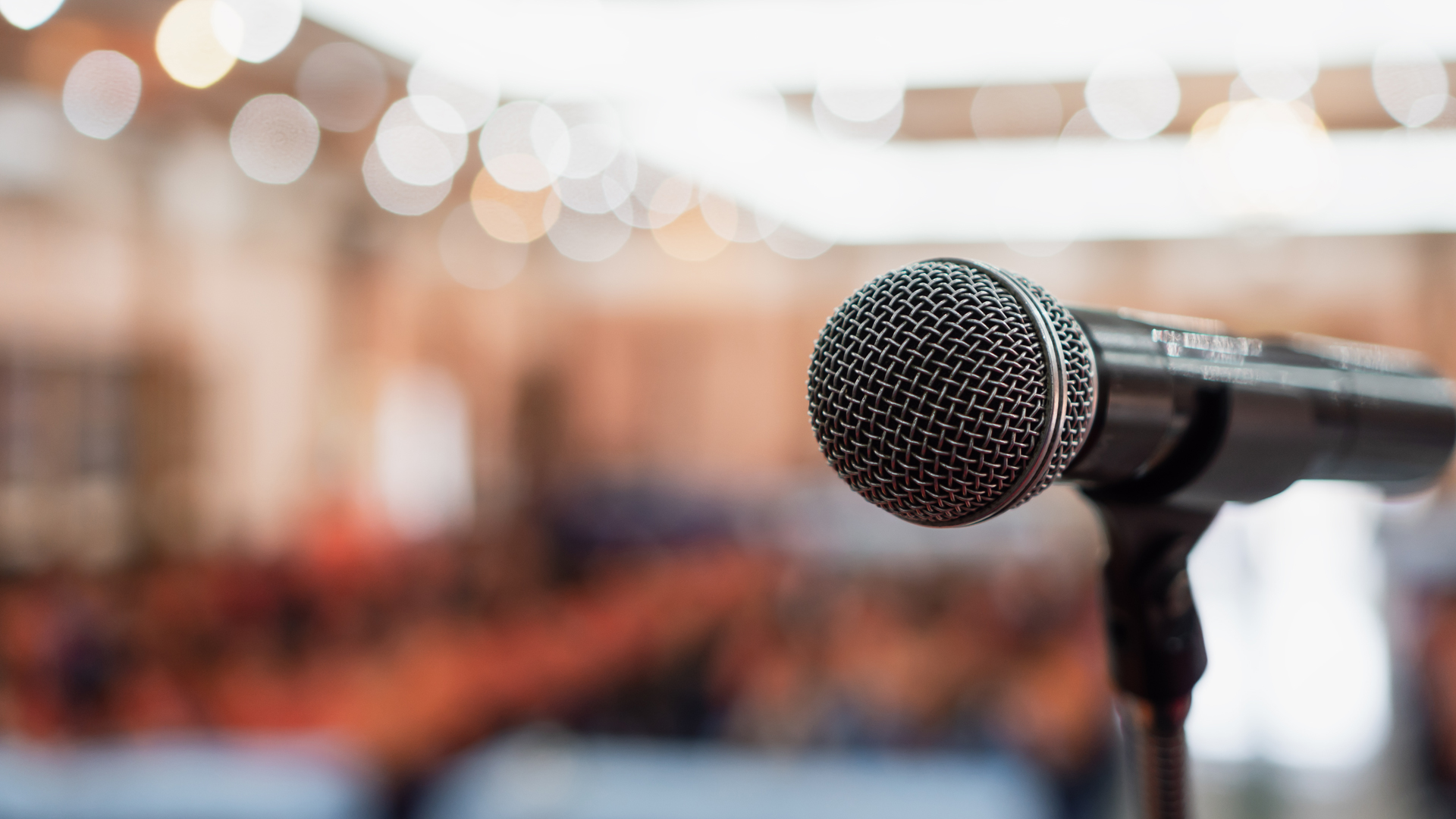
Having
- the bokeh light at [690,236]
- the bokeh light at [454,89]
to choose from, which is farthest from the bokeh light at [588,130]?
the bokeh light at [690,236]

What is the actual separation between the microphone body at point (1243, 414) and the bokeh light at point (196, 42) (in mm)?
3986

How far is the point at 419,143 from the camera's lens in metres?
5.94

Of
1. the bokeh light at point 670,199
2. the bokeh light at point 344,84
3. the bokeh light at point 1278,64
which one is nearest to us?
the bokeh light at point 344,84

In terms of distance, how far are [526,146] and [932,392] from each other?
5.62m

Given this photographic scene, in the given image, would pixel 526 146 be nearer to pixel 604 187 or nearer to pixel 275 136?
pixel 604 187

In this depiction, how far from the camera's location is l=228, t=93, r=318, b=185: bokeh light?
5562 mm

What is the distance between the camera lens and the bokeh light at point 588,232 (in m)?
7.94

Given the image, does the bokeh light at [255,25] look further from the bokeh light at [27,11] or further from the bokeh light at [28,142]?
the bokeh light at [28,142]

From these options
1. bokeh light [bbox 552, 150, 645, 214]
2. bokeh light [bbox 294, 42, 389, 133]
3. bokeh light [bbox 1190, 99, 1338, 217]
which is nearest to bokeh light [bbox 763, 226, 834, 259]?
bokeh light [bbox 552, 150, 645, 214]

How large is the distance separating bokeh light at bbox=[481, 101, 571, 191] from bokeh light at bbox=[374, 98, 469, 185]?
0.18 meters

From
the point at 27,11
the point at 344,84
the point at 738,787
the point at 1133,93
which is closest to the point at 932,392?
the point at 738,787

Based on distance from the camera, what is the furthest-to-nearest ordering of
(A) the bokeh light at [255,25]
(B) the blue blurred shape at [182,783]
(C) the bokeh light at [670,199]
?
1. (C) the bokeh light at [670,199]
2. (A) the bokeh light at [255,25]
3. (B) the blue blurred shape at [182,783]

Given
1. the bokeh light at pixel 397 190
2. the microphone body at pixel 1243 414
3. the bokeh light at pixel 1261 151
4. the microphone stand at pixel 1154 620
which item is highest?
the bokeh light at pixel 397 190

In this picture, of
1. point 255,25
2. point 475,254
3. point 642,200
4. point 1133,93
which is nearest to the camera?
point 255,25
